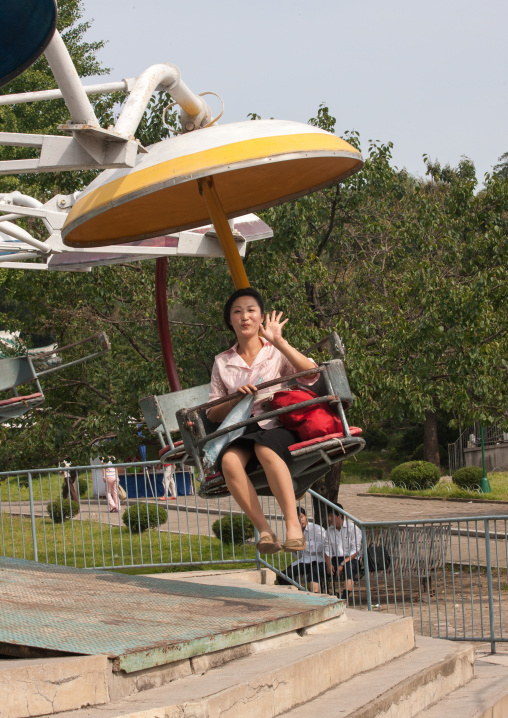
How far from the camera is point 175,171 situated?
4555mm

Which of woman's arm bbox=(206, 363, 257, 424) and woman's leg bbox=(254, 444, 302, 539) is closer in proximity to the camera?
woman's leg bbox=(254, 444, 302, 539)

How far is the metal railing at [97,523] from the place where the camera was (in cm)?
1012

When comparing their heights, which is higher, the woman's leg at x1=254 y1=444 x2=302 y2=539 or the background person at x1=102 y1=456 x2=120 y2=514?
the woman's leg at x1=254 y1=444 x2=302 y2=539

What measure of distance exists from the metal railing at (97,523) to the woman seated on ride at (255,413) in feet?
15.5

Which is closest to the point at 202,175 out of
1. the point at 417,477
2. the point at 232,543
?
the point at 232,543

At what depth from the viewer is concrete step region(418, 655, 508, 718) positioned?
478 centimetres

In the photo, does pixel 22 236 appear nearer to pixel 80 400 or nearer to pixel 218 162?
pixel 218 162

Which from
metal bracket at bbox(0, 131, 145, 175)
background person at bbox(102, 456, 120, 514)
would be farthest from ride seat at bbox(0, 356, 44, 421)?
metal bracket at bbox(0, 131, 145, 175)

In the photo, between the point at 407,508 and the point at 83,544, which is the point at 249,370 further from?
the point at 407,508

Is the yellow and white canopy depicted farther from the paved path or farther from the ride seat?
the paved path

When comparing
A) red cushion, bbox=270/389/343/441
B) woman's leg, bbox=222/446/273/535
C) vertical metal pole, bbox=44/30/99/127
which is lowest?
woman's leg, bbox=222/446/273/535

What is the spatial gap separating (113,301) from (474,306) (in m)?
5.50

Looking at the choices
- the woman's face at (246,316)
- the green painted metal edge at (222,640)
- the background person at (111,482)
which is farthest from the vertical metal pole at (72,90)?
the background person at (111,482)

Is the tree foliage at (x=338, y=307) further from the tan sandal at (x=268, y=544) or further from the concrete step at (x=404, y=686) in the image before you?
the tan sandal at (x=268, y=544)
